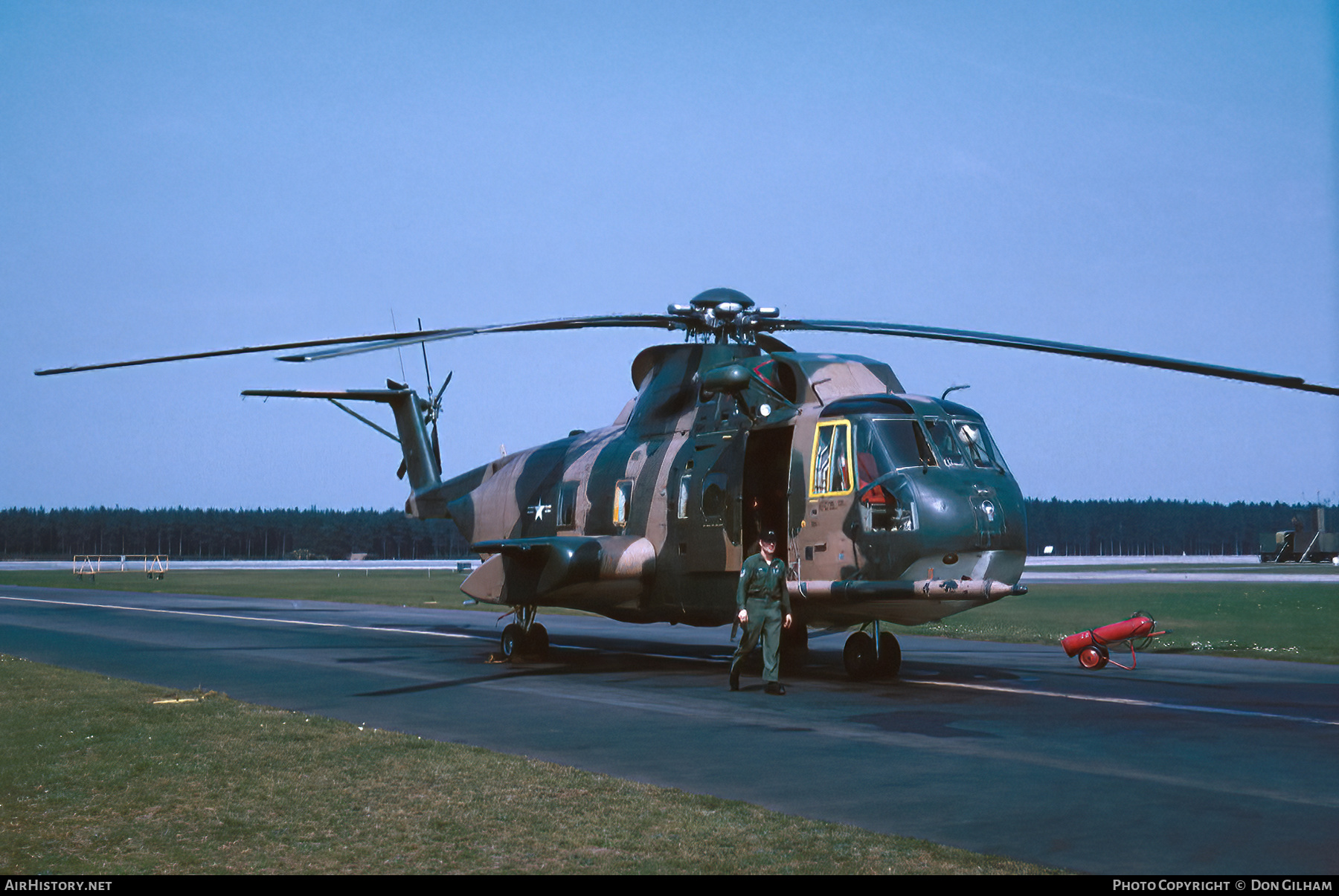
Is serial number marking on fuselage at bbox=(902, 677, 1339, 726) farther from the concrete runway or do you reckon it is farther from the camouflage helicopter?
the camouflage helicopter

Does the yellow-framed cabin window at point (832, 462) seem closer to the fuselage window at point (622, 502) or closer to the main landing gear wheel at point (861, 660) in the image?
the main landing gear wheel at point (861, 660)

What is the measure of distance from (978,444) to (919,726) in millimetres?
4982

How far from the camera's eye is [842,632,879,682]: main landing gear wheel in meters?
16.3

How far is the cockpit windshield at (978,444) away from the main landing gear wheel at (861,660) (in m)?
2.99

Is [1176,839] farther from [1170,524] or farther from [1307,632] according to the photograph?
[1170,524]

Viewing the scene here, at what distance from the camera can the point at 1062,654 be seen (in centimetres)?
2086

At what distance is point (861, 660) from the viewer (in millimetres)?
16422

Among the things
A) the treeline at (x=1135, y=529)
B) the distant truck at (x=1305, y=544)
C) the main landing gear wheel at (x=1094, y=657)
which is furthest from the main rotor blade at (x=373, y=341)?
the treeline at (x=1135, y=529)

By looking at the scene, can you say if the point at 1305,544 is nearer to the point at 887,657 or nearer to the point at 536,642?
the point at 536,642

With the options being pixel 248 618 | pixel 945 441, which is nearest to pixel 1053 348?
pixel 945 441
